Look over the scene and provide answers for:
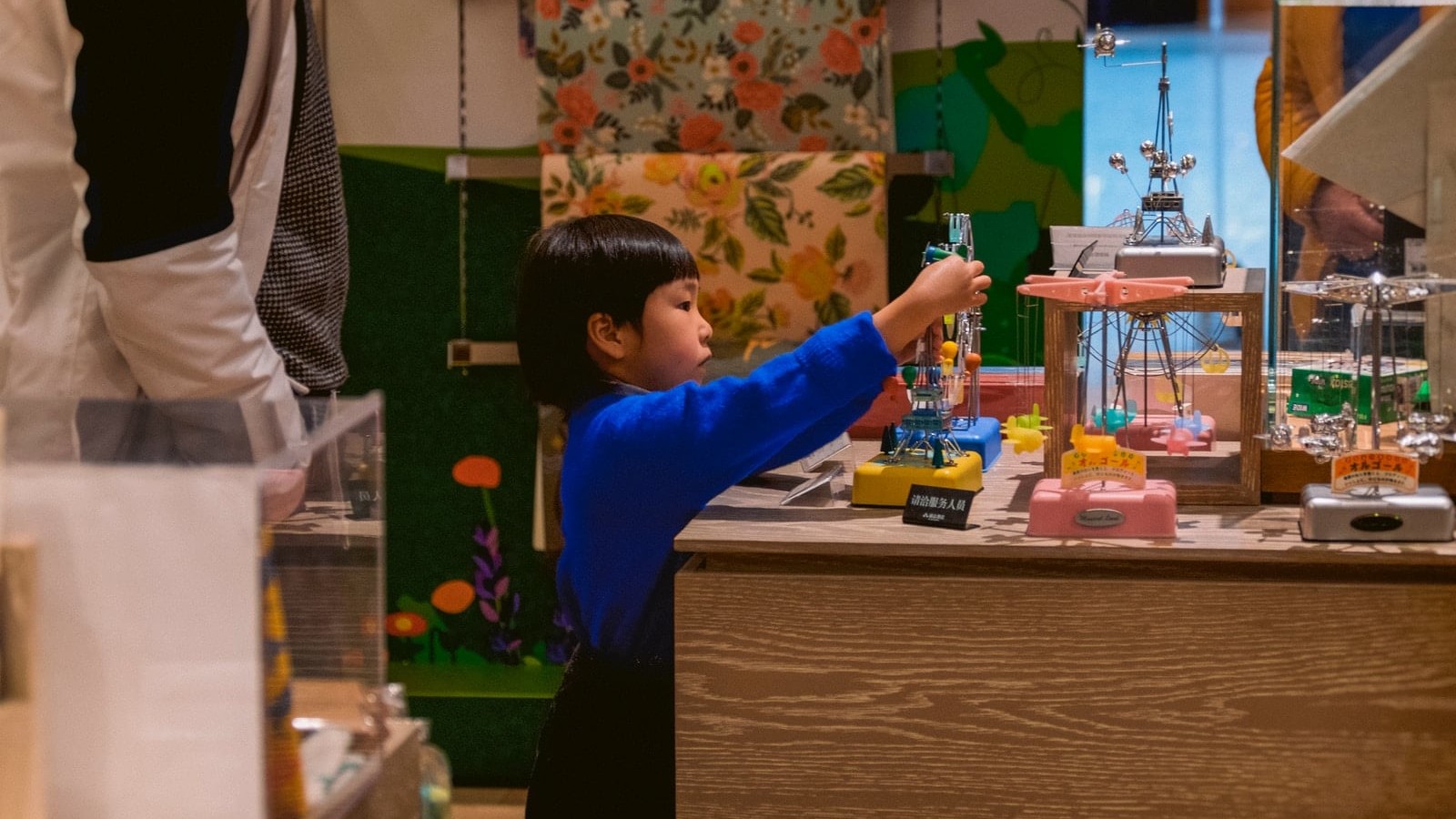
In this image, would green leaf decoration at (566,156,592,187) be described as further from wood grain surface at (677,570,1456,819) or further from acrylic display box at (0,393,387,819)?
acrylic display box at (0,393,387,819)

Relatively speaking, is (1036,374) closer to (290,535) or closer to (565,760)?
(565,760)

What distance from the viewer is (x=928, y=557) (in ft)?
4.33

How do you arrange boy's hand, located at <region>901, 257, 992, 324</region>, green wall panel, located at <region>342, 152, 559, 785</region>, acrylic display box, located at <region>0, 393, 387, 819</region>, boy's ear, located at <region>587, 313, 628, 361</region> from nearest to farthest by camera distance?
acrylic display box, located at <region>0, 393, 387, 819</region>
boy's hand, located at <region>901, 257, 992, 324</region>
boy's ear, located at <region>587, 313, 628, 361</region>
green wall panel, located at <region>342, 152, 559, 785</region>

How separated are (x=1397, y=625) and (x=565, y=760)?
2.63ft

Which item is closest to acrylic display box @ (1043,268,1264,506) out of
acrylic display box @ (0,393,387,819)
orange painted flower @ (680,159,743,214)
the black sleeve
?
the black sleeve

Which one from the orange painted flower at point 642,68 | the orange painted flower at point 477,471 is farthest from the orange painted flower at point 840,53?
the orange painted flower at point 477,471

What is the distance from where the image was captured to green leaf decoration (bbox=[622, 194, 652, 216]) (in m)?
2.96

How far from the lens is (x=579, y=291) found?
1693mm

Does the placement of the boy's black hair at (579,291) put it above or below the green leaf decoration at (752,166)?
below

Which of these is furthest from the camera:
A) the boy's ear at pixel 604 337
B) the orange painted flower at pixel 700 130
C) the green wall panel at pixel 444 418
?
the green wall panel at pixel 444 418

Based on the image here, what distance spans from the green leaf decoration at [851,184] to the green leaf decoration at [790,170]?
0.19 ft

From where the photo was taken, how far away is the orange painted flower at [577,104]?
3010mm

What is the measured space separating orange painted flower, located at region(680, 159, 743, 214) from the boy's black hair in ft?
4.10

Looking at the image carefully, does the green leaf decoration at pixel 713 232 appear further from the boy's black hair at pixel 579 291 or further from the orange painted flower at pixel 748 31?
the boy's black hair at pixel 579 291
